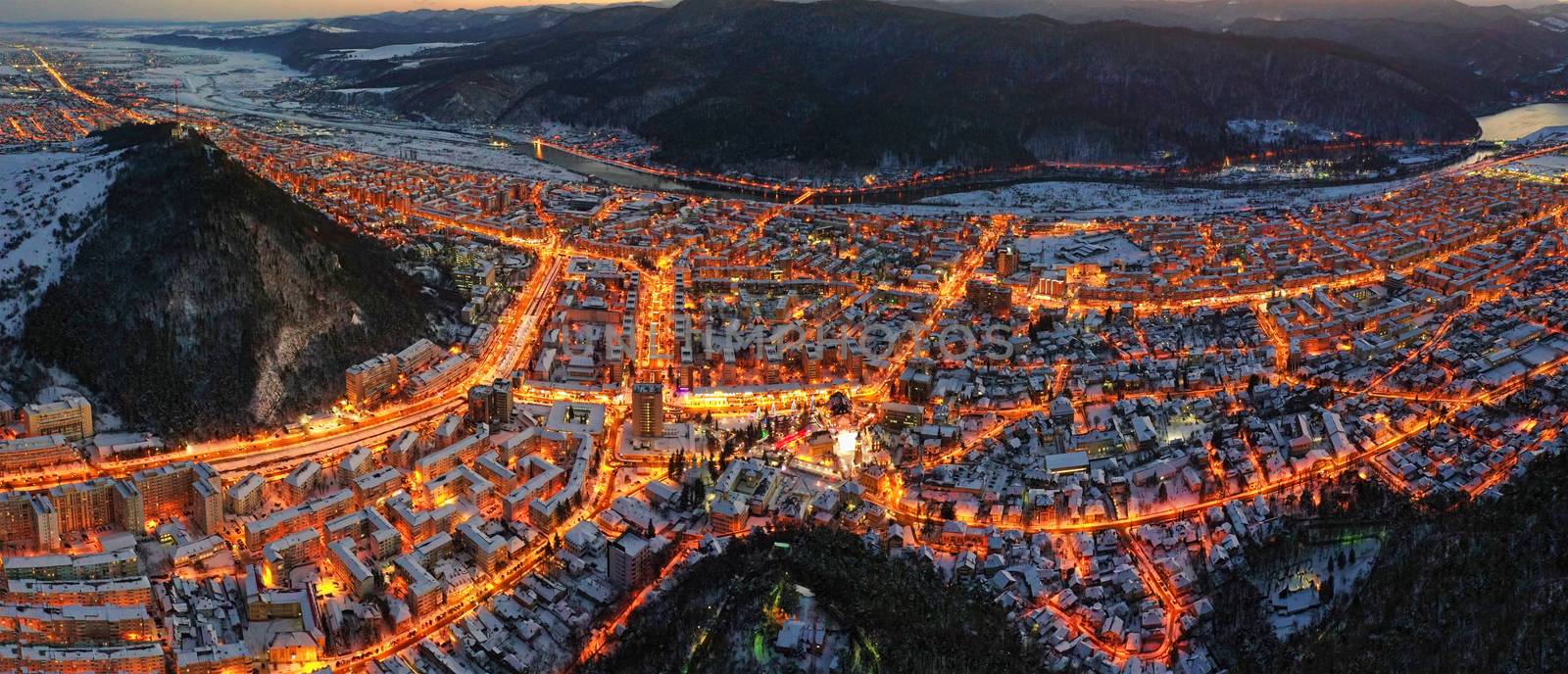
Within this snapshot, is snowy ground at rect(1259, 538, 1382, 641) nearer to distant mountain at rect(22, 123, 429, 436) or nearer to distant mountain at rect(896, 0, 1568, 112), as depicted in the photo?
distant mountain at rect(22, 123, 429, 436)

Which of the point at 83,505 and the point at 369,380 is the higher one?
the point at 369,380

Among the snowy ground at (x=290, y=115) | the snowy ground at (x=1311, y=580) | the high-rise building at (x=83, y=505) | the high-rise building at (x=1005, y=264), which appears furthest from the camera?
the snowy ground at (x=290, y=115)

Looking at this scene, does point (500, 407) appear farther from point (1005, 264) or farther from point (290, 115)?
point (290, 115)

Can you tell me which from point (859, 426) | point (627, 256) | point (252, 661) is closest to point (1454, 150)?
point (627, 256)

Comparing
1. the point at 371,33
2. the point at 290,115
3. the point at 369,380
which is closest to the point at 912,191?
the point at 369,380

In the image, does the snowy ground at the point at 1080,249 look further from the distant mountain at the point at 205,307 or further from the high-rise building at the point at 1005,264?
the distant mountain at the point at 205,307

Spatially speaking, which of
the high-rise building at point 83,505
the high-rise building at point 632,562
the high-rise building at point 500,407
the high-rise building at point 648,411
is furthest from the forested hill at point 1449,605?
the high-rise building at point 83,505
